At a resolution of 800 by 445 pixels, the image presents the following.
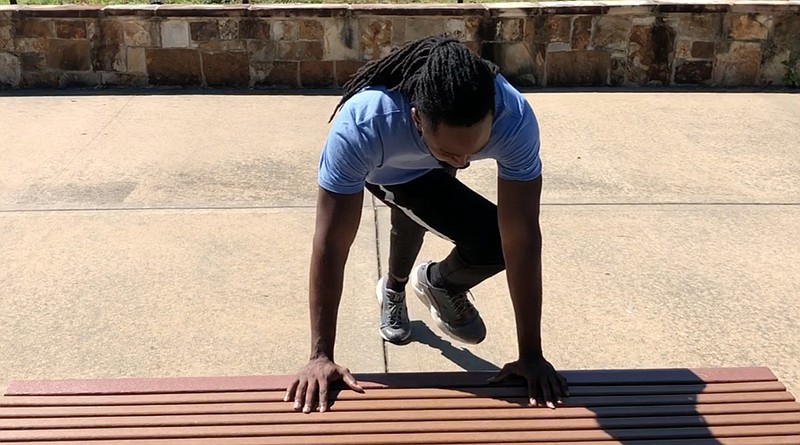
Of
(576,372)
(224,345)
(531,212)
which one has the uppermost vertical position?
(531,212)

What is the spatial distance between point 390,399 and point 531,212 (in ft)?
2.07

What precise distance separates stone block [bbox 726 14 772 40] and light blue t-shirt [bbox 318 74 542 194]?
5.14 metres

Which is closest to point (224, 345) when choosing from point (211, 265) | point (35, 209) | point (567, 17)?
point (211, 265)

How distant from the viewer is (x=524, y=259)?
237 cm

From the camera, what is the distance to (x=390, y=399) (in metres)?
2.20

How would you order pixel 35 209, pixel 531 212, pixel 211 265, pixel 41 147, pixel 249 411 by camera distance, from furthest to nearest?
pixel 41 147, pixel 35 209, pixel 211 265, pixel 531 212, pixel 249 411

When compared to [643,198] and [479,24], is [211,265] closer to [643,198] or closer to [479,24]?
[643,198]

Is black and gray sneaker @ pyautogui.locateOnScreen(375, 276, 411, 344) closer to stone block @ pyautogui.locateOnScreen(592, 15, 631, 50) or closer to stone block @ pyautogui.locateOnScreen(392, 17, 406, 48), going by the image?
stone block @ pyautogui.locateOnScreen(392, 17, 406, 48)

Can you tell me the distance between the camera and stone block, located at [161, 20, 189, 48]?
6.74m

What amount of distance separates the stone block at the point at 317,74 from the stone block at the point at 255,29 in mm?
367

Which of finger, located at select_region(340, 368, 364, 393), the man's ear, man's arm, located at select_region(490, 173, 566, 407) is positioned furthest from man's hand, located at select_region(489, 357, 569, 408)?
the man's ear

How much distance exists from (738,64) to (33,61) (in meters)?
5.61

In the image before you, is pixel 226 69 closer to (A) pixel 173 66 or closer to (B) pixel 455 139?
(A) pixel 173 66

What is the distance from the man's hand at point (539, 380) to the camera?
2215 mm
